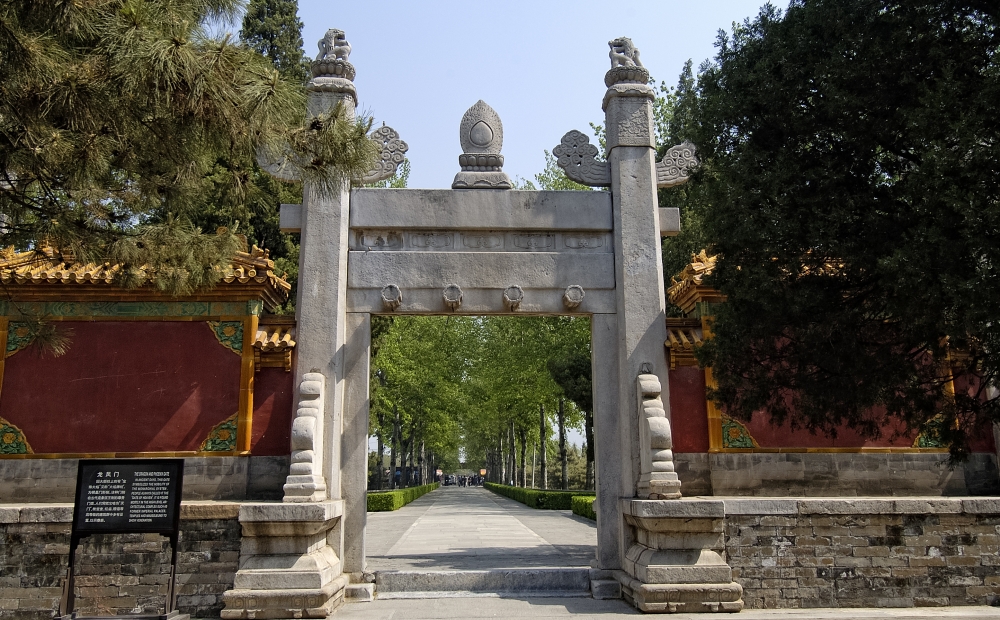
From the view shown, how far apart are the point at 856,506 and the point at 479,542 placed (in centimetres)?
674

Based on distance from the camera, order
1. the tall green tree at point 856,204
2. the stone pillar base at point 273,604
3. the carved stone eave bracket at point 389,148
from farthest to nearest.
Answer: the carved stone eave bracket at point 389,148 < the stone pillar base at point 273,604 < the tall green tree at point 856,204

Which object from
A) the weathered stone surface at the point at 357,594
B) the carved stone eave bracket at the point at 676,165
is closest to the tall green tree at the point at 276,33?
the carved stone eave bracket at the point at 676,165

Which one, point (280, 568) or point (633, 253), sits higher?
point (633, 253)

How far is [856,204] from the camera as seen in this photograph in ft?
21.1

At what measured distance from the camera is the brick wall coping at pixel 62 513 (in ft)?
24.1

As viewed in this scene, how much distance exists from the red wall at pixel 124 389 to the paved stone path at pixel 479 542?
2790 mm

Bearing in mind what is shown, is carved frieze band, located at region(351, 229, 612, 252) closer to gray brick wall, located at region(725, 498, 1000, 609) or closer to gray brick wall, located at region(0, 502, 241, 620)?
gray brick wall, located at region(0, 502, 241, 620)

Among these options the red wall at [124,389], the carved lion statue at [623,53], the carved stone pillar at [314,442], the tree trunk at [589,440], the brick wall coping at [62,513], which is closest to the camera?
the carved stone pillar at [314,442]

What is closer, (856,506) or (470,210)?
(856,506)

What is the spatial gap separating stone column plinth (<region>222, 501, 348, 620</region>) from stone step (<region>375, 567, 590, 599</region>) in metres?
1.09

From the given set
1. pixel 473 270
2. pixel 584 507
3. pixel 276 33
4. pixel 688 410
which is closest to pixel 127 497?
pixel 473 270

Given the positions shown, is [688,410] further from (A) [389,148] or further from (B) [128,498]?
(B) [128,498]

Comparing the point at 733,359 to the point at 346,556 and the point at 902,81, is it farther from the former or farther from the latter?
the point at 346,556

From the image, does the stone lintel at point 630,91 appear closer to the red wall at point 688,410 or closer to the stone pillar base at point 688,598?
the red wall at point 688,410
